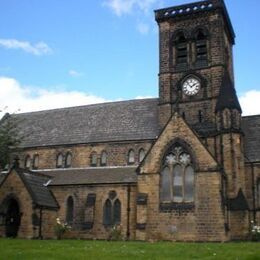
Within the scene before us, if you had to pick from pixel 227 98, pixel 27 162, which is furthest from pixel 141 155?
pixel 27 162

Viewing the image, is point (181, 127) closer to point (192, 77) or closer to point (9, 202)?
point (192, 77)

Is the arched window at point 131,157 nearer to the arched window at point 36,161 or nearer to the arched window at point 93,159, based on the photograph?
the arched window at point 93,159

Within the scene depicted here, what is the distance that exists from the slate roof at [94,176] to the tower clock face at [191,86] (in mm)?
9371

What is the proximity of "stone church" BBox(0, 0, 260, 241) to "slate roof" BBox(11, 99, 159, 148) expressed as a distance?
0.43ft

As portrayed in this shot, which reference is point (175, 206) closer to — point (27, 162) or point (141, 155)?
point (141, 155)

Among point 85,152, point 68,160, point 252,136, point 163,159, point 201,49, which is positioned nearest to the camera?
point 163,159

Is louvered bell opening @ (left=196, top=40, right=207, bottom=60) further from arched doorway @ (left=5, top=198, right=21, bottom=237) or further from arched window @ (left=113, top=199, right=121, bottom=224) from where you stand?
arched doorway @ (left=5, top=198, right=21, bottom=237)

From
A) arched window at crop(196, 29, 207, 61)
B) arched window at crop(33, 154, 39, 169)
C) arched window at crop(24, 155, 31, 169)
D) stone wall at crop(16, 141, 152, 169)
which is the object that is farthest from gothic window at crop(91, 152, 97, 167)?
arched window at crop(196, 29, 207, 61)

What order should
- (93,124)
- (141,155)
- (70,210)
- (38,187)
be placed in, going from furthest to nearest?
(93,124)
(141,155)
(70,210)
(38,187)

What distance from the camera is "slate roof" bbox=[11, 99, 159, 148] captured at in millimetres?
47188

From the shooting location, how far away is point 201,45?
47156 mm

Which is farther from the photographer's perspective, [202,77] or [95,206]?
[202,77]

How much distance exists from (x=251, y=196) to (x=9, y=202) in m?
21.5

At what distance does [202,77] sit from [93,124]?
1305 centimetres
